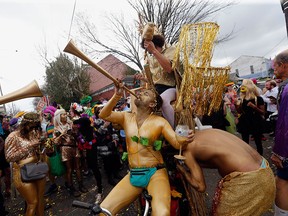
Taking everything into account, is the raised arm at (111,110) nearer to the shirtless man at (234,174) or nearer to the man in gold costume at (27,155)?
the shirtless man at (234,174)

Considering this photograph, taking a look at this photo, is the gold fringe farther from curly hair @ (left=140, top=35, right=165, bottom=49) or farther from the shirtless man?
curly hair @ (left=140, top=35, right=165, bottom=49)

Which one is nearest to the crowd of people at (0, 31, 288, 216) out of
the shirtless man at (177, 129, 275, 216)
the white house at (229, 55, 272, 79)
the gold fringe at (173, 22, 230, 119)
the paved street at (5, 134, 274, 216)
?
the shirtless man at (177, 129, 275, 216)

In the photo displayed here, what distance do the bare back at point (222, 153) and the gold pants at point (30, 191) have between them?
7.91 feet

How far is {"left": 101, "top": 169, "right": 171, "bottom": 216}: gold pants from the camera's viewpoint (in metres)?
1.92

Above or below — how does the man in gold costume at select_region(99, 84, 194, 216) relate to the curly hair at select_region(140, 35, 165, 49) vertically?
below

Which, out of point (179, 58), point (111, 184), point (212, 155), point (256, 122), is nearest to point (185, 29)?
point (179, 58)

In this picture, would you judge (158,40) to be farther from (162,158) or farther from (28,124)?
(28,124)

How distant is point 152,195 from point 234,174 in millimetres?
777

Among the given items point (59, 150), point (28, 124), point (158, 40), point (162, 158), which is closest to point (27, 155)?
point (28, 124)

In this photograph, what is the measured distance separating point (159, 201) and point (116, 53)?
12.7 m

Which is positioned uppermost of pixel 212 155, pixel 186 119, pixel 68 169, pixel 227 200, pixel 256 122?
pixel 186 119

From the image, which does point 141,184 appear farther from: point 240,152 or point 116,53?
point 116,53

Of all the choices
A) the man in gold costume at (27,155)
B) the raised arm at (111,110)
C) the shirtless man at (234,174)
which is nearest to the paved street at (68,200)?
the man in gold costume at (27,155)

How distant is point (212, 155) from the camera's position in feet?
6.37
